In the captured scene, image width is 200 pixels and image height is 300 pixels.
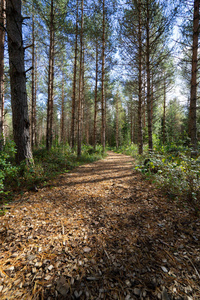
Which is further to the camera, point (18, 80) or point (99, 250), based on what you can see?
point (18, 80)

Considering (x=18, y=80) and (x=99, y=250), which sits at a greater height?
(x=18, y=80)

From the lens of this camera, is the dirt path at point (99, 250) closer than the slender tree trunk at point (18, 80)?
Yes

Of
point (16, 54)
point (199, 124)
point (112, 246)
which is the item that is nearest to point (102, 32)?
point (16, 54)

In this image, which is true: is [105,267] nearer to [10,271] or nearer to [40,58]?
[10,271]

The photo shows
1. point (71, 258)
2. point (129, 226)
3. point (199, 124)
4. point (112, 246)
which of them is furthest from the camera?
point (199, 124)

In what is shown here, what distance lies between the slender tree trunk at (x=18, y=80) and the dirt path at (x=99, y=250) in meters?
1.88

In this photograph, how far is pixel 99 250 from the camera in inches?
65.8

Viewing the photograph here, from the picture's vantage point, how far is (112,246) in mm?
1744

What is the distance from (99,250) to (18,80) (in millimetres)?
4995

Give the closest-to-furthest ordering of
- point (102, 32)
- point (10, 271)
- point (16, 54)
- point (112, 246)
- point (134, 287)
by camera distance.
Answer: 1. point (134, 287)
2. point (10, 271)
3. point (112, 246)
4. point (16, 54)
5. point (102, 32)

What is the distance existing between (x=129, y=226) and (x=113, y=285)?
97 cm

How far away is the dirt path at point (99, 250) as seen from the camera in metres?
1.21

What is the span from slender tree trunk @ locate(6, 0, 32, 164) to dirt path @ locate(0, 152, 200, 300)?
188cm

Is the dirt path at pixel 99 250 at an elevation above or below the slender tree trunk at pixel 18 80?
below
